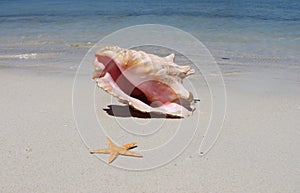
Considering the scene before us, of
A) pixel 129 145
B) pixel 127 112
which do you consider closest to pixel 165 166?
pixel 129 145

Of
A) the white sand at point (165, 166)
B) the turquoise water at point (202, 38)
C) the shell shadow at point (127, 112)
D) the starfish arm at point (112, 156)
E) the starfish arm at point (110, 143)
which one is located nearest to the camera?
the white sand at point (165, 166)

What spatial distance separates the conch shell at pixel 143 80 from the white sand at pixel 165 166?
1.56 feet

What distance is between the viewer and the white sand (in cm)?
234

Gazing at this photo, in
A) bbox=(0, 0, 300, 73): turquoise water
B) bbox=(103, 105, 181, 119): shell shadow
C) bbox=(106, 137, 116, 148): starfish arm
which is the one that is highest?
bbox=(0, 0, 300, 73): turquoise water

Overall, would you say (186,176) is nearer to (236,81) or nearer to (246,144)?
(246,144)

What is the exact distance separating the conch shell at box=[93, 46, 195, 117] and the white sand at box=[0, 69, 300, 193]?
0.47 meters

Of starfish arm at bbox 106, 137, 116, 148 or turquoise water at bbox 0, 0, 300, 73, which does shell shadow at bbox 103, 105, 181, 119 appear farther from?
turquoise water at bbox 0, 0, 300, 73

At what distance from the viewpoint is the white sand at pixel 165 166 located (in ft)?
7.66

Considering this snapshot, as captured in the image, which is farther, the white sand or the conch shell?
the conch shell

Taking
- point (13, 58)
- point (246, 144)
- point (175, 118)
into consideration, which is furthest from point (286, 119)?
point (13, 58)

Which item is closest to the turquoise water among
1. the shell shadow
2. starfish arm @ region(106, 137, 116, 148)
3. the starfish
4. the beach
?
the beach

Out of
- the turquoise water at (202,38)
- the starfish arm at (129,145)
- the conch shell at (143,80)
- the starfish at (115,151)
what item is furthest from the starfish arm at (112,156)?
the turquoise water at (202,38)

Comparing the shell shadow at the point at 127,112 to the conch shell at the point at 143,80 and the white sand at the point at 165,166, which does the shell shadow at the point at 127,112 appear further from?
the white sand at the point at 165,166

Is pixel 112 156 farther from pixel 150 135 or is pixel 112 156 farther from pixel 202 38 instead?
pixel 202 38
